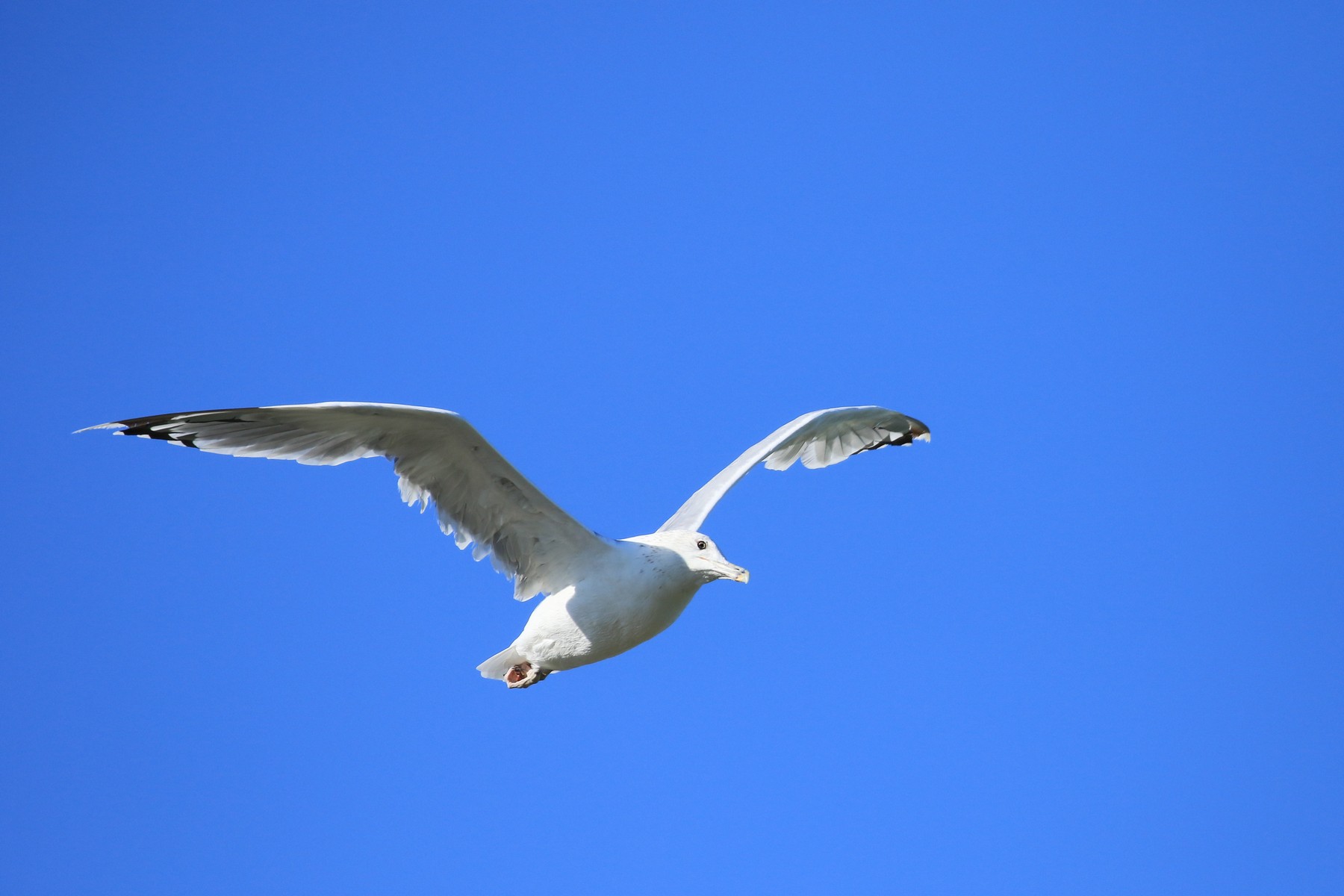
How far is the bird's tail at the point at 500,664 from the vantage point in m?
9.34

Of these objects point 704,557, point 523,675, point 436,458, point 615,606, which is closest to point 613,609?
point 615,606

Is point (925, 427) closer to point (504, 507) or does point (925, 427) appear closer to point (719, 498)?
point (719, 498)

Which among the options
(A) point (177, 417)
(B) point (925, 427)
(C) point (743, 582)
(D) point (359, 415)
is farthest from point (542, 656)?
(B) point (925, 427)

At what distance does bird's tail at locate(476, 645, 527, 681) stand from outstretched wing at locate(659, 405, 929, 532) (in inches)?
90.1

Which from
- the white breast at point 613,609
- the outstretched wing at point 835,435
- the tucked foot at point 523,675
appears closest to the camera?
the white breast at point 613,609

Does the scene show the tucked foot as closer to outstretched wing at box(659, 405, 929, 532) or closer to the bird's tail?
the bird's tail

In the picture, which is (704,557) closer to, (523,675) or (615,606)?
(615,606)

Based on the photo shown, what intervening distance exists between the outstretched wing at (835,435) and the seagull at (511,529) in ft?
5.50

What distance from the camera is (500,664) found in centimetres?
938

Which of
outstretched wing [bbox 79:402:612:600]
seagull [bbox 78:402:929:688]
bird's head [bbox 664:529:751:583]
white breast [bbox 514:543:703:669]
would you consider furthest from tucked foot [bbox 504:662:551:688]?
bird's head [bbox 664:529:751:583]

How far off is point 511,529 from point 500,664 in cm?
95

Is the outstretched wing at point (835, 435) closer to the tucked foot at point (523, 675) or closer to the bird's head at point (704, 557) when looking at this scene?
the bird's head at point (704, 557)

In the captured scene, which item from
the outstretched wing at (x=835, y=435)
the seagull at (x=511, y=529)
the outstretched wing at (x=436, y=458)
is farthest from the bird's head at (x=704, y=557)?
the outstretched wing at (x=835, y=435)

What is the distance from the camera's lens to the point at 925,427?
40.7 ft
